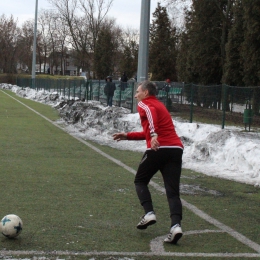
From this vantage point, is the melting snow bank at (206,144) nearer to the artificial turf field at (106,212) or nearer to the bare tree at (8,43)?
the artificial turf field at (106,212)

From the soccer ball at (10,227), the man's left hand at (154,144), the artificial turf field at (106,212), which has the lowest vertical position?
the artificial turf field at (106,212)

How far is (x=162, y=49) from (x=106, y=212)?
1606 inches

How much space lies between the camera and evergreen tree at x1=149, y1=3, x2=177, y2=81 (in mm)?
46625

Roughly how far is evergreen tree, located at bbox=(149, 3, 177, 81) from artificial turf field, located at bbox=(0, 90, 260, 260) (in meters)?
34.6

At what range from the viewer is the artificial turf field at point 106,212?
568 cm

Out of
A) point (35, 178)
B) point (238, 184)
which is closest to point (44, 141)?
point (35, 178)

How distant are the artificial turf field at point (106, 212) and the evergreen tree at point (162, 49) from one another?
3463cm

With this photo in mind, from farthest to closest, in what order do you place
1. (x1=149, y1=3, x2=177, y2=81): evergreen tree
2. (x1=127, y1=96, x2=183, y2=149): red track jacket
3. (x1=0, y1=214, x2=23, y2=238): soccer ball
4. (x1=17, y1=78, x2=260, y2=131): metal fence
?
(x1=149, y1=3, x2=177, y2=81): evergreen tree, (x1=17, y1=78, x2=260, y2=131): metal fence, (x1=127, y1=96, x2=183, y2=149): red track jacket, (x1=0, y1=214, x2=23, y2=238): soccer ball

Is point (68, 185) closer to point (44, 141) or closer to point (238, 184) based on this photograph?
point (238, 184)

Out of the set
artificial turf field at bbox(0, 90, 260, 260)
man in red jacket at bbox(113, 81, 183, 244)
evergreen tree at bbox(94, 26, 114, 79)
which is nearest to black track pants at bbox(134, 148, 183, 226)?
man in red jacket at bbox(113, 81, 183, 244)

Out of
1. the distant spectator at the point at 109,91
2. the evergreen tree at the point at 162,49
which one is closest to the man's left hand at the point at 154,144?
the distant spectator at the point at 109,91

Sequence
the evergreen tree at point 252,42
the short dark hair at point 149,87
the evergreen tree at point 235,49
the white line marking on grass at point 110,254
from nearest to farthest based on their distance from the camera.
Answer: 1. the white line marking on grass at point 110,254
2. the short dark hair at point 149,87
3. the evergreen tree at point 252,42
4. the evergreen tree at point 235,49

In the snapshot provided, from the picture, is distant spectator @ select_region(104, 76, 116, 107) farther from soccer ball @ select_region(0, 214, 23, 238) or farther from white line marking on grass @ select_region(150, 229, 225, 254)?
soccer ball @ select_region(0, 214, 23, 238)

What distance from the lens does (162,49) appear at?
47.3 metres
